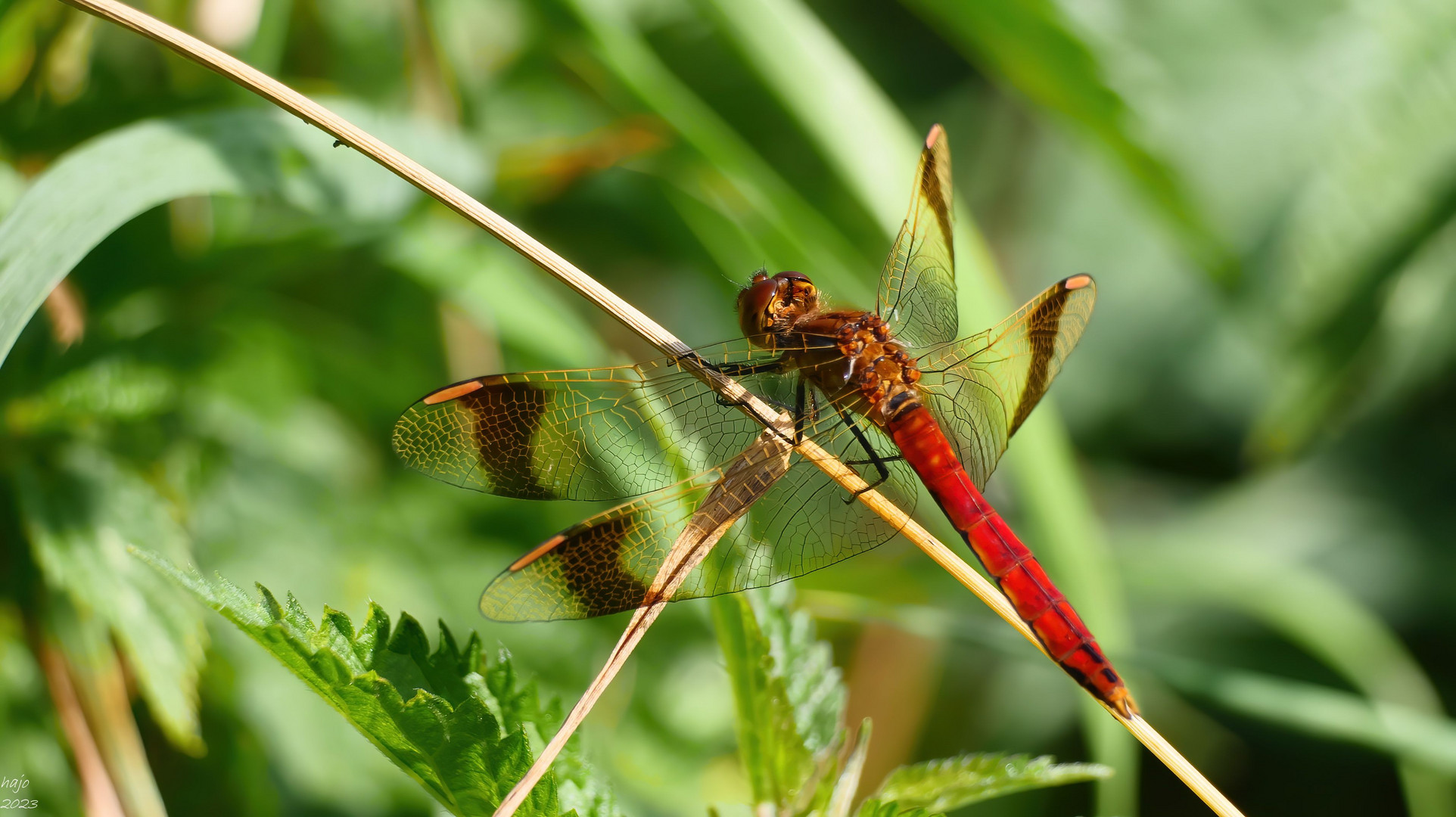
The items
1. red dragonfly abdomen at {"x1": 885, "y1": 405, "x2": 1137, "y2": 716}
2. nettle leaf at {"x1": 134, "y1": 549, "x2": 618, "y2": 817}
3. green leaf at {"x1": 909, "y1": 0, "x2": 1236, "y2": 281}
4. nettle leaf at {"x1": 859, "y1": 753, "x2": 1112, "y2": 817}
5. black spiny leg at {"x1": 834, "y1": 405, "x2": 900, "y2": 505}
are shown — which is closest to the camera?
nettle leaf at {"x1": 134, "y1": 549, "x2": 618, "y2": 817}

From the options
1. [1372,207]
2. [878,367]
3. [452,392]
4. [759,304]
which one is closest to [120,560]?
[452,392]

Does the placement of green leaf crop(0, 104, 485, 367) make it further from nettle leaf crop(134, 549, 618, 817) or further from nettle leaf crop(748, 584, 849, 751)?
nettle leaf crop(748, 584, 849, 751)

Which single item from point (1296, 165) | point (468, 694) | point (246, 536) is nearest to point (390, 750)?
point (468, 694)

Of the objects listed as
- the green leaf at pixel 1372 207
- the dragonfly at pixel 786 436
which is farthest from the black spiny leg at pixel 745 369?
the green leaf at pixel 1372 207

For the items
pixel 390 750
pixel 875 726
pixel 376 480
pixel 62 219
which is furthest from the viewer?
pixel 875 726

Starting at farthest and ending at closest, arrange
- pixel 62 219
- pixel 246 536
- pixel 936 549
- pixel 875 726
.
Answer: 1. pixel 875 726
2. pixel 246 536
3. pixel 936 549
4. pixel 62 219

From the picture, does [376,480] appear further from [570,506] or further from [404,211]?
[404,211]

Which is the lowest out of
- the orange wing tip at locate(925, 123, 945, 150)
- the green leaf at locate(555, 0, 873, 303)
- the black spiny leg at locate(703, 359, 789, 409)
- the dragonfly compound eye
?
the black spiny leg at locate(703, 359, 789, 409)

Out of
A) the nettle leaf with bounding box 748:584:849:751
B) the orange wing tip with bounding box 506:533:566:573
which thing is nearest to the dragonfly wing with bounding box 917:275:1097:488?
the nettle leaf with bounding box 748:584:849:751

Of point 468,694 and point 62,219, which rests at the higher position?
point 62,219
